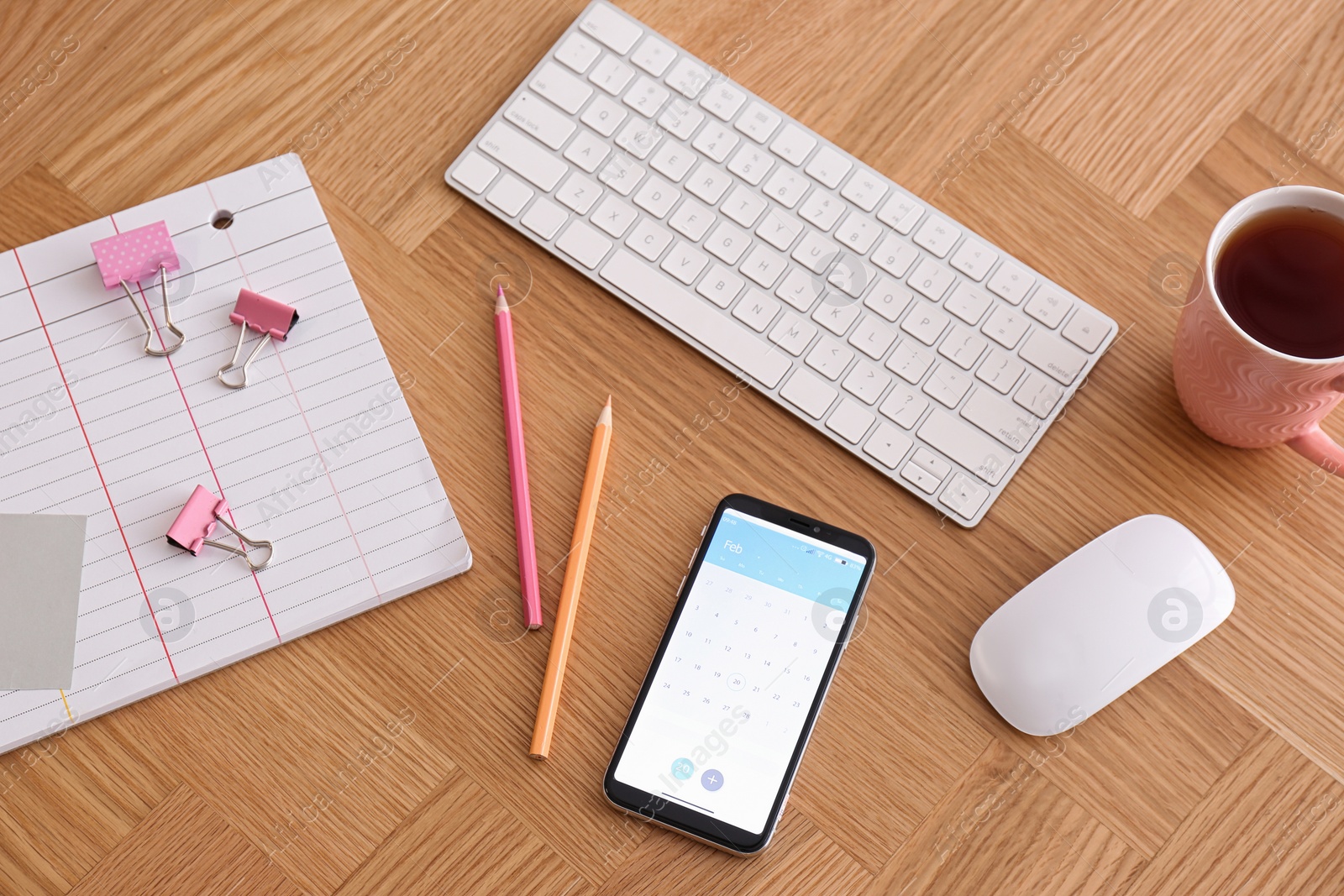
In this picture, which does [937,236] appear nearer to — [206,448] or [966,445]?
[966,445]

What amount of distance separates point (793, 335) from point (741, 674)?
10.1 inches

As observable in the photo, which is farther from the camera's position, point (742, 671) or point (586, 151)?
point (586, 151)

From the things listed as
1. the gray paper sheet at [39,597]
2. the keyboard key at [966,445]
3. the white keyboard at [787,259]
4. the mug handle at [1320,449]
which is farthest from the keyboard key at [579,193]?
the mug handle at [1320,449]

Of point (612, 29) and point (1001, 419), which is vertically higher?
point (612, 29)

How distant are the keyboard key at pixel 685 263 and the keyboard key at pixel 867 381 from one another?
0.14 metres

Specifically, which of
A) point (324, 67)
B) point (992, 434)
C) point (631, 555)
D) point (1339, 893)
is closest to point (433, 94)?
point (324, 67)

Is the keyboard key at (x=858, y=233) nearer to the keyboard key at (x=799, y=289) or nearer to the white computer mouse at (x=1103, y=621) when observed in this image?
the keyboard key at (x=799, y=289)

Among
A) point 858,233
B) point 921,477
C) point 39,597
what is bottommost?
point 39,597

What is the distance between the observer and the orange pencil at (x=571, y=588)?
2.22 ft

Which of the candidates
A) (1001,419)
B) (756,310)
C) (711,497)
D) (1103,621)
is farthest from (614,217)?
(1103,621)

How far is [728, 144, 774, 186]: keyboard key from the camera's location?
0.78 metres

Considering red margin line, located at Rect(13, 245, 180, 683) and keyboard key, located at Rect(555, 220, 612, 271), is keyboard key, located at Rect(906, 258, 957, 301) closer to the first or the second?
keyboard key, located at Rect(555, 220, 612, 271)

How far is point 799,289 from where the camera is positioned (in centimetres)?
75

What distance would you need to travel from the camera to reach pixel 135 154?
2.65 feet
